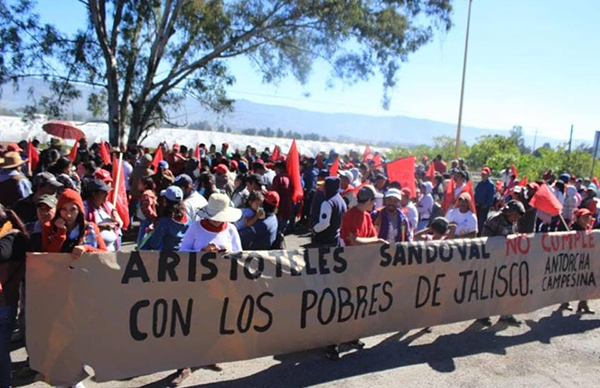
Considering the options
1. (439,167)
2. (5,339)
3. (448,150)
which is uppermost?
(448,150)

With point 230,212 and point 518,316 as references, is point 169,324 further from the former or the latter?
point 518,316

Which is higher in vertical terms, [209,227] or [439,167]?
[439,167]

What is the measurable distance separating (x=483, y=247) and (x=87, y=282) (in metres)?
4.26

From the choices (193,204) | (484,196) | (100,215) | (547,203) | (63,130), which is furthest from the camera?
(63,130)

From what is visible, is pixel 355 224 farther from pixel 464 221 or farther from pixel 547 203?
pixel 547 203

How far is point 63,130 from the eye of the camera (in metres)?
12.5

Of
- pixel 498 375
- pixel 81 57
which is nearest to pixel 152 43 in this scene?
pixel 81 57

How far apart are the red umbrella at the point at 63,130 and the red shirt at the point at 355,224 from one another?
9.24 meters

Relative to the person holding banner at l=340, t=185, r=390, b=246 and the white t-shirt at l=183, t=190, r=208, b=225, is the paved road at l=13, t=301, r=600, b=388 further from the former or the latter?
the white t-shirt at l=183, t=190, r=208, b=225

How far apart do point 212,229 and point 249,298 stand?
72cm

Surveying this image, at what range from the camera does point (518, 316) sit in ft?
22.2

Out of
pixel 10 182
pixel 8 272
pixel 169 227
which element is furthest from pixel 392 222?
pixel 10 182

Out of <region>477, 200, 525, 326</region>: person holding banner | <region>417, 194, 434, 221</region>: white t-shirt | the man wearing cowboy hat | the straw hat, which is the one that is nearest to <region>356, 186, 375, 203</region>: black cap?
<region>477, 200, 525, 326</region>: person holding banner

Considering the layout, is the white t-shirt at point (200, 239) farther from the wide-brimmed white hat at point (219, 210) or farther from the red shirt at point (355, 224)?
the red shirt at point (355, 224)
